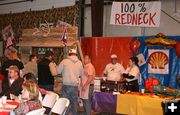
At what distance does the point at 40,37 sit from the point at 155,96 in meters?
4.87

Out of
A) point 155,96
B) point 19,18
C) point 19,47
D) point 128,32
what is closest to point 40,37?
point 19,47

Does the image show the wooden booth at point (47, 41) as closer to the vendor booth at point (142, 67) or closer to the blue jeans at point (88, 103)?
the vendor booth at point (142, 67)

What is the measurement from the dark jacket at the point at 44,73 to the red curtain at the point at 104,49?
1785 millimetres

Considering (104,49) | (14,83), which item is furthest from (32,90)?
(104,49)

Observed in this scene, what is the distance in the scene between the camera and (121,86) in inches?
253

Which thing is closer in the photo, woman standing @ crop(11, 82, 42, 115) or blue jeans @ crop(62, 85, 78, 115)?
woman standing @ crop(11, 82, 42, 115)

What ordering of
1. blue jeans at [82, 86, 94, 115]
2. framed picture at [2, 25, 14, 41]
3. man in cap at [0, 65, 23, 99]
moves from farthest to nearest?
1. framed picture at [2, 25, 14, 41]
2. blue jeans at [82, 86, 94, 115]
3. man in cap at [0, 65, 23, 99]

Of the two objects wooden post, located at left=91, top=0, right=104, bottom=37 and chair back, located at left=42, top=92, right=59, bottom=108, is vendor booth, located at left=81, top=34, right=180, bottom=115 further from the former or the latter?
chair back, located at left=42, top=92, right=59, bottom=108

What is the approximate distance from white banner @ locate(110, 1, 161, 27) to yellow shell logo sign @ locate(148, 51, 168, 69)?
2.41 ft

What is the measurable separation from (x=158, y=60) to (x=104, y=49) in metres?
1.48

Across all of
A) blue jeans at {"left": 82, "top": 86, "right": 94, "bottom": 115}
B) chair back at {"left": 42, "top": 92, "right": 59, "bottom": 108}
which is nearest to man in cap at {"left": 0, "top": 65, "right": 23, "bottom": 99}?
chair back at {"left": 42, "top": 92, "right": 59, "bottom": 108}

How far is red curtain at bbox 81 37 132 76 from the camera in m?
7.87

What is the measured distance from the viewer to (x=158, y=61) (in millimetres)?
7348

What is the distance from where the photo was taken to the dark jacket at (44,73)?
6.84m
